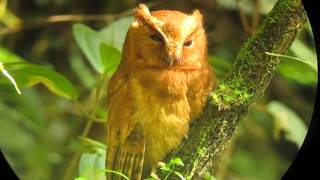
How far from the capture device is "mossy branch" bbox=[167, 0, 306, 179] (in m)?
1.21

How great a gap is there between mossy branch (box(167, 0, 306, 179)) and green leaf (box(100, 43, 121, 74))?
0.82 ft

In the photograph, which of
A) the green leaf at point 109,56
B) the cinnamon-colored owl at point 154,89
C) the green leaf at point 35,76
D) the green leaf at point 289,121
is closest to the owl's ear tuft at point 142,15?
the cinnamon-colored owl at point 154,89

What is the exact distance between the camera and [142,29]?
51.1 inches

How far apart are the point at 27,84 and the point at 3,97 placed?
0.31 meters

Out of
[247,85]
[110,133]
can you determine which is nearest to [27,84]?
[110,133]

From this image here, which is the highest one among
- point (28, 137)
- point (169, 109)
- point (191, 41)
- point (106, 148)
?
point (191, 41)

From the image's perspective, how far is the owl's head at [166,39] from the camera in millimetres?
1248

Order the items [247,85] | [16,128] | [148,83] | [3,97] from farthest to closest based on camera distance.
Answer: [16,128] < [3,97] < [148,83] < [247,85]

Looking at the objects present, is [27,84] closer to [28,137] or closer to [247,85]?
[247,85]

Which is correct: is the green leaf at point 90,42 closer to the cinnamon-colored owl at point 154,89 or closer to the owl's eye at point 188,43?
the cinnamon-colored owl at point 154,89

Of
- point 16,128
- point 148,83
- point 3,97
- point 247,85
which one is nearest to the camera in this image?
point 247,85

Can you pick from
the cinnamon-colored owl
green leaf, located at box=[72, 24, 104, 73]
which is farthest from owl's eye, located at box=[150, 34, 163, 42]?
green leaf, located at box=[72, 24, 104, 73]

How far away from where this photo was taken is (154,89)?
1.35m

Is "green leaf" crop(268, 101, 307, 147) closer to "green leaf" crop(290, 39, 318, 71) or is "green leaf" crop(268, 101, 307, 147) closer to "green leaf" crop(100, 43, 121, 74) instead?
"green leaf" crop(290, 39, 318, 71)
